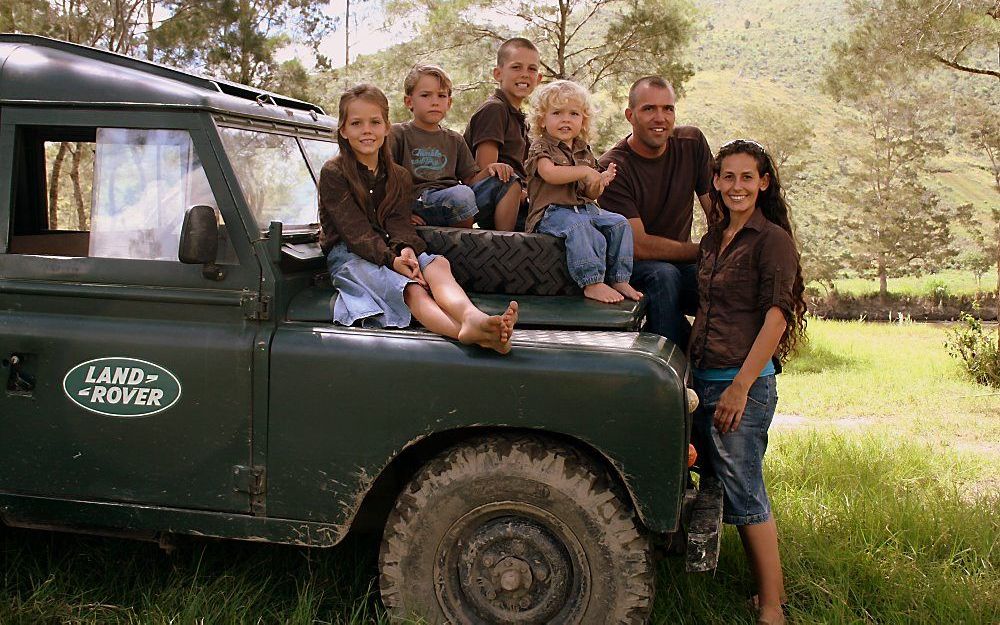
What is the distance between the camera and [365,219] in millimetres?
3363

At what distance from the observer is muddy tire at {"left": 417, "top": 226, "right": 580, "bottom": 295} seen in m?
3.41

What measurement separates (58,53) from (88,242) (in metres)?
0.72

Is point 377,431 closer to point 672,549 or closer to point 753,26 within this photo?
point 672,549

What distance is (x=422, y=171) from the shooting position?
4012 millimetres

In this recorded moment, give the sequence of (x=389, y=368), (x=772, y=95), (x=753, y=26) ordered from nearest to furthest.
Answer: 1. (x=389, y=368)
2. (x=772, y=95)
3. (x=753, y=26)

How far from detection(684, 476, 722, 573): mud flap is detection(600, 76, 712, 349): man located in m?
0.99

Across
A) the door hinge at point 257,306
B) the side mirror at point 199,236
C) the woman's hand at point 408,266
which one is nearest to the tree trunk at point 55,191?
the side mirror at point 199,236

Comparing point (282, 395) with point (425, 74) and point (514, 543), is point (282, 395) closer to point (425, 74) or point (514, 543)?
point (514, 543)

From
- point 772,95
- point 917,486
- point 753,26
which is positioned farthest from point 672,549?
point 753,26

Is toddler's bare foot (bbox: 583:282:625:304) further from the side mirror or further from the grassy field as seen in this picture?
the side mirror

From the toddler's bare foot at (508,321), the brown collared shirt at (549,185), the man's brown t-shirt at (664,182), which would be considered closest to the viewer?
the toddler's bare foot at (508,321)

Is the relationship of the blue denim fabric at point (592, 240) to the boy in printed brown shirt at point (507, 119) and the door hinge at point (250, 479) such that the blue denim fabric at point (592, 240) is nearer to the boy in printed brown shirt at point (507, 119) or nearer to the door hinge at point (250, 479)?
the boy in printed brown shirt at point (507, 119)

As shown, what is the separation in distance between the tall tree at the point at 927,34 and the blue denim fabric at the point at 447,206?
28.5 ft

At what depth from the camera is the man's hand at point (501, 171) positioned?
13.1 ft
